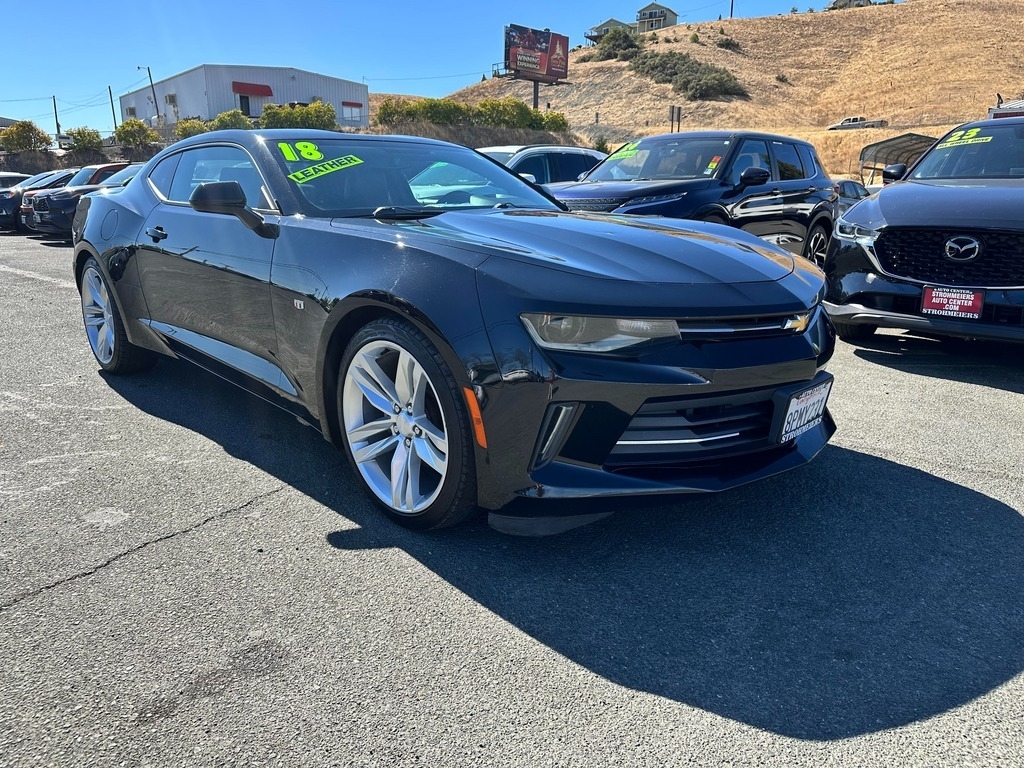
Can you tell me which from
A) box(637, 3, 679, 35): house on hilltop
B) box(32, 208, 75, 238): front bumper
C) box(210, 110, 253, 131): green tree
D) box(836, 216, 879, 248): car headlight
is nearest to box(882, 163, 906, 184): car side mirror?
box(836, 216, 879, 248): car headlight

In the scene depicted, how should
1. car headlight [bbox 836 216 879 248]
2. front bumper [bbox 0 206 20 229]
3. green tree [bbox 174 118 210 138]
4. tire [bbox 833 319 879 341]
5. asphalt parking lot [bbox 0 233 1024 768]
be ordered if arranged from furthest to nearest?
green tree [bbox 174 118 210 138], front bumper [bbox 0 206 20 229], tire [bbox 833 319 879 341], car headlight [bbox 836 216 879 248], asphalt parking lot [bbox 0 233 1024 768]

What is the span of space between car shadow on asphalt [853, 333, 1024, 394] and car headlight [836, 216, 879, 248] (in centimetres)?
82

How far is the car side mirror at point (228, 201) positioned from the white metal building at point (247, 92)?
58606 millimetres

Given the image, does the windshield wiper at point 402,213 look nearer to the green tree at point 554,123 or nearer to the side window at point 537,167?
the side window at point 537,167

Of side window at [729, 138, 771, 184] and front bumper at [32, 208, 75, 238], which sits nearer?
side window at [729, 138, 771, 184]

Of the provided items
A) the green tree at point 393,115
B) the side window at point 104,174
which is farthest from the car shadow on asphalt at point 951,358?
the green tree at point 393,115

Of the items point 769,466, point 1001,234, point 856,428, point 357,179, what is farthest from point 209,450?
point 1001,234

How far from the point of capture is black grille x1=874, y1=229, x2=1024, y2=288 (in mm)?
4234

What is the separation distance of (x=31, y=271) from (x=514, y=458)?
376 inches

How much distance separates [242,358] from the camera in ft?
10.6

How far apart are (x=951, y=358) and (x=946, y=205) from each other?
109 centimetres

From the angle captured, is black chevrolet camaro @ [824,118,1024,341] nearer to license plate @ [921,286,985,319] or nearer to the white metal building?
license plate @ [921,286,985,319]

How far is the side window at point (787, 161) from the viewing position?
25.6ft

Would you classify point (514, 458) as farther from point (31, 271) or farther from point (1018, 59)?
point (1018, 59)
